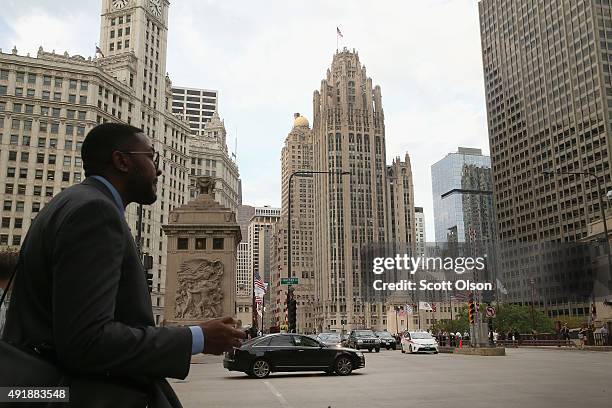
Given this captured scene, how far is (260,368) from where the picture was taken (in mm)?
18156

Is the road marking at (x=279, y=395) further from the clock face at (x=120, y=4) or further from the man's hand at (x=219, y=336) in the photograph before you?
the clock face at (x=120, y=4)

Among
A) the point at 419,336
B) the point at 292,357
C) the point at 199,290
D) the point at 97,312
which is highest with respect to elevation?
the point at 199,290

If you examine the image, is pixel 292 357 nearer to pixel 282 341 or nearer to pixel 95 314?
pixel 282 341

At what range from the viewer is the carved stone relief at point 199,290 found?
36.5 m

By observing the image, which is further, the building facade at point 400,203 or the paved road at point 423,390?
the building facade at point 400,203

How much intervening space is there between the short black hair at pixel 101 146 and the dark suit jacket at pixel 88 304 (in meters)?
0.28

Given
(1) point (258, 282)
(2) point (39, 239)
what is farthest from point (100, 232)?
(1) point (258, 282)

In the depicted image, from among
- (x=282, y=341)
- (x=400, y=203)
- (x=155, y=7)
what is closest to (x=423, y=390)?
(x=282, y=341)

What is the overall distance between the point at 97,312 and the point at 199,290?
35805 mm

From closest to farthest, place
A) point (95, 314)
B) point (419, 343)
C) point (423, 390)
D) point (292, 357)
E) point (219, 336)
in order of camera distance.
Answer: point (95, 314)
point (219, 336)
point (423, 390)
point (292, 357)
point (419, 343)

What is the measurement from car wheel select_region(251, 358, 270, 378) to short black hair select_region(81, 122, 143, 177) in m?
16.6

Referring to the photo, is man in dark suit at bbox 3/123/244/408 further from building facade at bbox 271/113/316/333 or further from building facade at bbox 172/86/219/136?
building facade at bbox 172/86/219/136

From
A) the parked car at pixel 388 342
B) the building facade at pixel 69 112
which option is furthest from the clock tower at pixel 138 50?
the parked car at pixel 388 342

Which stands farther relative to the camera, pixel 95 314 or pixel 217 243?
pixel 217 243
